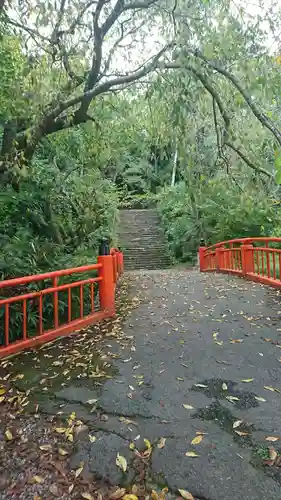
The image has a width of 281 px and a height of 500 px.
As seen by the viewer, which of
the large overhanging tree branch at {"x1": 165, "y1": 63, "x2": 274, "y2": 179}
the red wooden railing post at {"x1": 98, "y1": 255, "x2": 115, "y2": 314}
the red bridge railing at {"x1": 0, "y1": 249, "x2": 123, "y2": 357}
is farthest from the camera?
the red wooden railing post at {"x1": 98, "y1": 255, "x2": 115, "y2": 314}

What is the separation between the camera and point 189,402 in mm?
2838

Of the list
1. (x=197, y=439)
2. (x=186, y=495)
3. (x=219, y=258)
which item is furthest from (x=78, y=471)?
(x=219, y=258)

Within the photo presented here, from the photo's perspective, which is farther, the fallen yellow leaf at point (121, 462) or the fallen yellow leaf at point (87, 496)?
the fallen yellow leaf at point (121, 462)

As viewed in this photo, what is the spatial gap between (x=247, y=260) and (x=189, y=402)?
6.24 metres

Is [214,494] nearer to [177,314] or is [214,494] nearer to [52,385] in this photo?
[52,385]

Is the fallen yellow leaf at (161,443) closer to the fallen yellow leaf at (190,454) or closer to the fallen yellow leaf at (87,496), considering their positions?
the fallen yellow leaf at (190,454)

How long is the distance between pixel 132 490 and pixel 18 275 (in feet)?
12.0

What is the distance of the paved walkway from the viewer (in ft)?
6.78

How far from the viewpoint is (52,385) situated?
3188mm

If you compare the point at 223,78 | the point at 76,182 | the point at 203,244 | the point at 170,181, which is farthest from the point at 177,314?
the point at 170,181

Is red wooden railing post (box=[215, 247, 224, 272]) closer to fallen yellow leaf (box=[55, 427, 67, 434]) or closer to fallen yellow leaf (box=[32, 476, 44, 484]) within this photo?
fallen yellow leaf (box=[55, 427, 67, 434])

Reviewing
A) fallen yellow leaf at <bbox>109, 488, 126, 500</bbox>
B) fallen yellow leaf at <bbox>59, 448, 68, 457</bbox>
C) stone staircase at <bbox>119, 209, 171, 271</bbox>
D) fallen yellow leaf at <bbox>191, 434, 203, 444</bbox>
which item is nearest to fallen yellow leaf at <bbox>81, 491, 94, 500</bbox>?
fallen yellow leaf at <bbox>109, 488, 126, 500</bbox>

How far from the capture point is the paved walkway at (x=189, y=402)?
2.07m

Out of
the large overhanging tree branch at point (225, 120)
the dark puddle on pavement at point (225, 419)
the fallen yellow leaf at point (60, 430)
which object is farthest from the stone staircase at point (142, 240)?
the fallen yellow leaf at point (60, 430)
